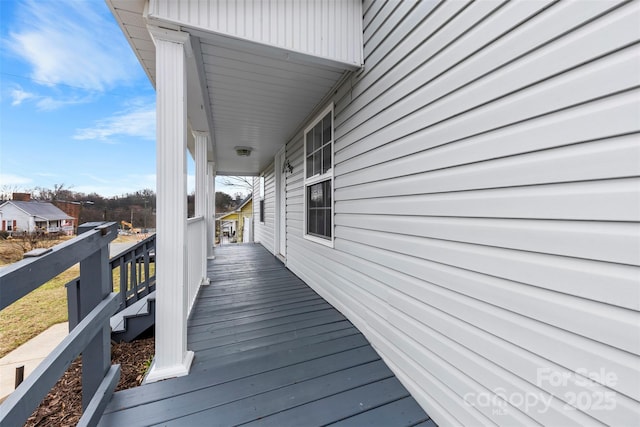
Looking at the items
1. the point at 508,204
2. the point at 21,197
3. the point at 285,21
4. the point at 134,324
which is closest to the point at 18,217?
the point at 21,197

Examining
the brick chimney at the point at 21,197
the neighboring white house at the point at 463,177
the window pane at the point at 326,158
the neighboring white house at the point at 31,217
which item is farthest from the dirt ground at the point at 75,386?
the brick chimney at the point at 21,197

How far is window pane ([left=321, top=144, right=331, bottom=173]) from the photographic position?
128 inches

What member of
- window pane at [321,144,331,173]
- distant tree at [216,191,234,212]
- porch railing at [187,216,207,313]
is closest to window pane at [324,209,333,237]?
window pane at [321,144,331,173]

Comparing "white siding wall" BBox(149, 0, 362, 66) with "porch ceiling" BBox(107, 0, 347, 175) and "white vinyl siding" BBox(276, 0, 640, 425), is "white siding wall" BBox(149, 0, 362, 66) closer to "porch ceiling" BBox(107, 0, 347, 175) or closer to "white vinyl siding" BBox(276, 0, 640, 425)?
"porch ceiling" BBox(107, 0, 347, 175)

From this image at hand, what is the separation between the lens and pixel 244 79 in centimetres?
268

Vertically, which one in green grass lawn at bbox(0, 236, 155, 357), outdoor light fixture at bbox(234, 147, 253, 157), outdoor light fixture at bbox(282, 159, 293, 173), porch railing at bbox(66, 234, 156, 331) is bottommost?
green grass lawn at bbox(0, 236, 155, 357)

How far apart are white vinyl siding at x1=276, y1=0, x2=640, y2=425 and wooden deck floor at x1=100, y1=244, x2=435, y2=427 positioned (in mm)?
247

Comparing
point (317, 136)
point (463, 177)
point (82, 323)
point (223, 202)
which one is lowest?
point (82, 323)

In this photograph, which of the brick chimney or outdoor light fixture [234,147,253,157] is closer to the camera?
outdoor light fixture [234,147,253,157]

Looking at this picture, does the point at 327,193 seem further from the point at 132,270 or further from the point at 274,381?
the point at 132,270

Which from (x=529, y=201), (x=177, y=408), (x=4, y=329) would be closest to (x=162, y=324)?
(x=177, y=408)

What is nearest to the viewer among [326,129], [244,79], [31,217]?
[244,79]

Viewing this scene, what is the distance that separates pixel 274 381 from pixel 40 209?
8.97m

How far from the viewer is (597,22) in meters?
0.89
